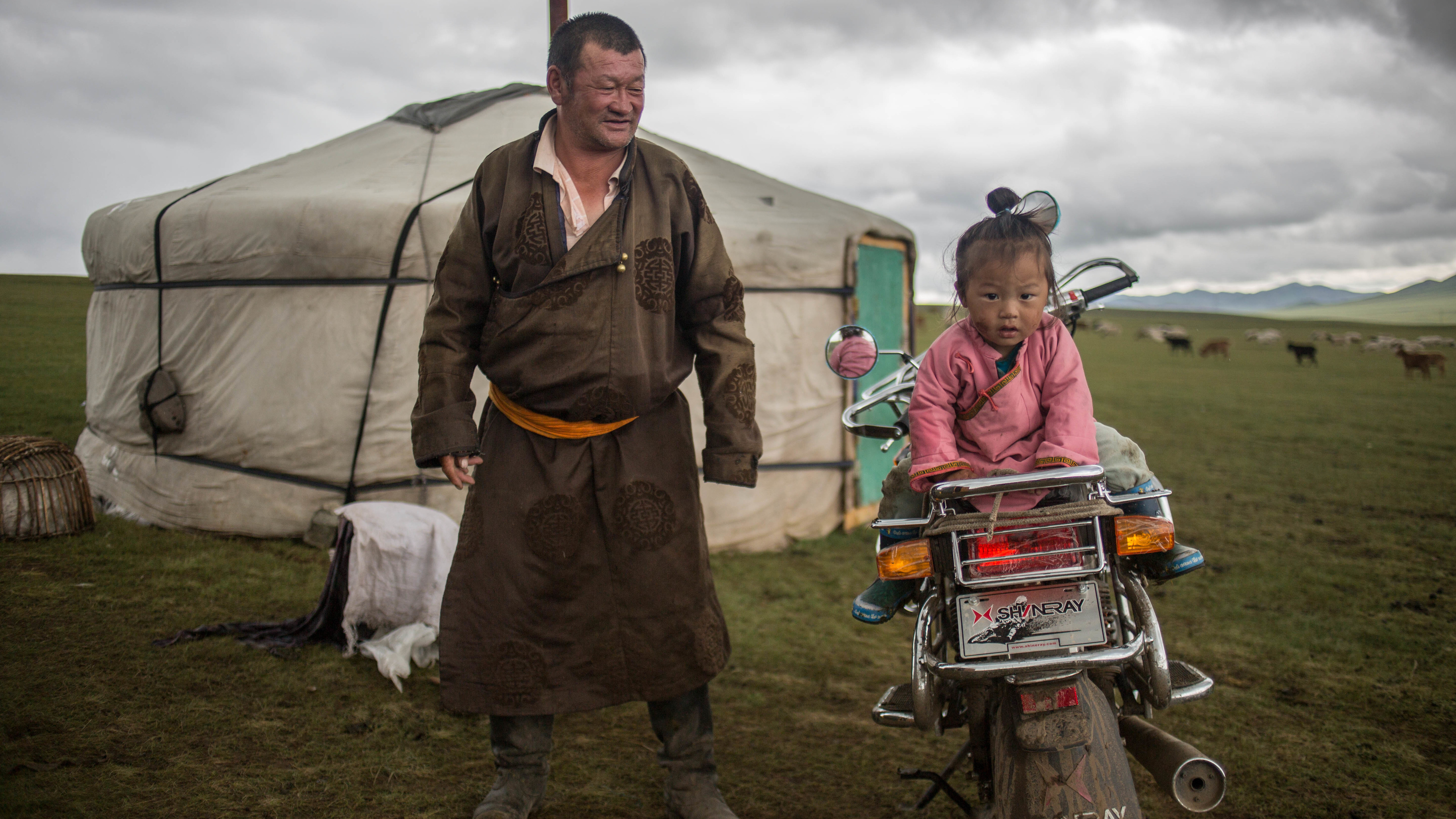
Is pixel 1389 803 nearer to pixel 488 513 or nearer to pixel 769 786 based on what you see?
pixel 769 786

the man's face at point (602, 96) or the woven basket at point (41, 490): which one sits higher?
the man's face at point (602, 96)

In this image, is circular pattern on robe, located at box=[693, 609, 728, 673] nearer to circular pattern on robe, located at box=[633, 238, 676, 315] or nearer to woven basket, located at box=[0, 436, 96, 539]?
circular pattern on robe, located at box=[633, 238, 676, 315]

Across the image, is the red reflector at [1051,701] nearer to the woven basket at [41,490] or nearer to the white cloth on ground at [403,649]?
the white cloth on ground at [403,649]

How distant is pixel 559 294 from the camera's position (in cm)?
188

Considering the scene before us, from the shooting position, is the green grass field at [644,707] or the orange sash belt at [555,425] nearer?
the orange sash belt at [555,425]

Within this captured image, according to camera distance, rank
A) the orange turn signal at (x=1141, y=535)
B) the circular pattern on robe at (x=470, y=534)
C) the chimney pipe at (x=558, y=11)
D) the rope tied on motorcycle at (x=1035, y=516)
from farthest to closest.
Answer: the chimney pipe at (x=558, y=11), the circular pattern on robe at (x=470, y=534), the orange turn signal at (x=1141, y=535), the rope tied on motorcycle at (x=1035, y=516)

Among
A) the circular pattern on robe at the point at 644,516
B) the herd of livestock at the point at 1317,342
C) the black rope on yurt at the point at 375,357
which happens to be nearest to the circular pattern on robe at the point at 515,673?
the circular pattern on robe at the point at 644,516

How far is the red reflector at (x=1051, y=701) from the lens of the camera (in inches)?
57.2

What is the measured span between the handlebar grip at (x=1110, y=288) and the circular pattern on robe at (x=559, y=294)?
1.19m

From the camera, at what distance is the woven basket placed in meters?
3.94

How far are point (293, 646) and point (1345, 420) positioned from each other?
12.6m

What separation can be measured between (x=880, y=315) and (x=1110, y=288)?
3.41 m

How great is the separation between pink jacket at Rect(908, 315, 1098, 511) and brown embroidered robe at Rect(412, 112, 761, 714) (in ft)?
1.62

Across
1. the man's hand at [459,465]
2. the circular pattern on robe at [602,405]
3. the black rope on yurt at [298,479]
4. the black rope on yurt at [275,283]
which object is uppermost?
the black rope on yurt at [275,283]
